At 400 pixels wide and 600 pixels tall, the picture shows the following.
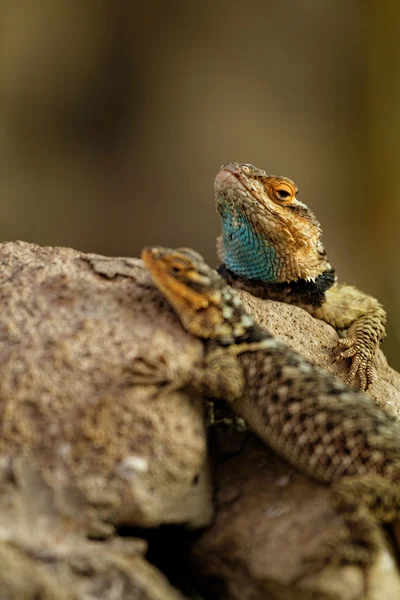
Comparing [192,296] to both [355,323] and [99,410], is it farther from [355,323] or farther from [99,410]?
[355,323]

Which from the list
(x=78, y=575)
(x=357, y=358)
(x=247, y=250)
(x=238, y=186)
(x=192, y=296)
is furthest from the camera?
(x=247, y=250)

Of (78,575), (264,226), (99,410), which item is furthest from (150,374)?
(264,226)

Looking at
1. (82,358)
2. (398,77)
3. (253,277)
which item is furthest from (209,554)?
(398,77)

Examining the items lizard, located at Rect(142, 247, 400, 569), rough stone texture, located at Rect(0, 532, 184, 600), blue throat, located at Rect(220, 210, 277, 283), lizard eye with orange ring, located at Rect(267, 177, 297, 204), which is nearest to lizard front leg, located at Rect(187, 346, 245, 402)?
lizard, located at Rect(142, 247, 400, 569)

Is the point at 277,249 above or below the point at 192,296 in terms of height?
below

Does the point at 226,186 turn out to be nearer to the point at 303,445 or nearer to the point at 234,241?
the point at 234,241

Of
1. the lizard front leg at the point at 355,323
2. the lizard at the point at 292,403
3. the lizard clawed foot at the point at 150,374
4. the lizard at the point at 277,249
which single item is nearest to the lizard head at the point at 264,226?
the lizard at the point at 277,249

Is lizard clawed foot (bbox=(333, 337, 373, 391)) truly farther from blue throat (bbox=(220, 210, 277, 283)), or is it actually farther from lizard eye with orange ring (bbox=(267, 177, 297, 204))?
lizard eye with orange ring (bbox=(267, 177, 297, 204))

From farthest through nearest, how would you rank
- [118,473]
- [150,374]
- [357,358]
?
[357,358] < [150,374] < [118,473]
